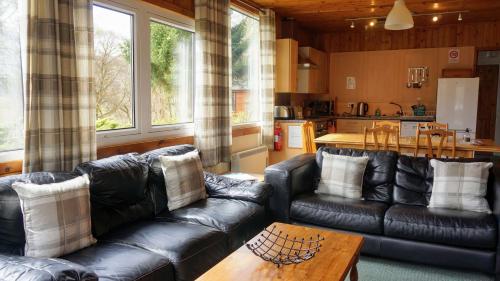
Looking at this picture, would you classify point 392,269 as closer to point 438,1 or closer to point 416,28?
point 438,1

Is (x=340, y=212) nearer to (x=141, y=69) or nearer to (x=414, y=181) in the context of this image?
(x=414, y=181)

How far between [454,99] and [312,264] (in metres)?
5.84

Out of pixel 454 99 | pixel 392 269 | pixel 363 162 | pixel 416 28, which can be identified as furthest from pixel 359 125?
pixel 392 269

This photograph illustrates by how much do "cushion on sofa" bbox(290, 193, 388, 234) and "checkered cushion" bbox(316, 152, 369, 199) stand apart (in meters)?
0.09

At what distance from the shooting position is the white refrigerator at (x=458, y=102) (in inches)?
261

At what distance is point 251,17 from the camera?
18.6 ft

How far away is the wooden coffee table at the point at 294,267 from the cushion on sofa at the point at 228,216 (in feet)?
1.89

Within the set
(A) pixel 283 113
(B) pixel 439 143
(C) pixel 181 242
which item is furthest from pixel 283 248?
(A) pixel 283 113

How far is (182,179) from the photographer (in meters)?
3.09

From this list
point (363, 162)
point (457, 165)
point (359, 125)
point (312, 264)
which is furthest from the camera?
point (359, 125)

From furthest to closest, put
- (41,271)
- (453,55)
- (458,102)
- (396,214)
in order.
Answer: (453,55)
(458,102)
(396,214)
(41,271)

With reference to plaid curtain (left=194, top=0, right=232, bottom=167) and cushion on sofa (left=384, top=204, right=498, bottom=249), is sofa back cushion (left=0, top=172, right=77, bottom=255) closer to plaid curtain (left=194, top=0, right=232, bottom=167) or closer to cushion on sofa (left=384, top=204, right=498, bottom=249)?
plaid curtain (left=194, top=0, right=232, bottom=167)

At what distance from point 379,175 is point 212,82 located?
1913 millimetres

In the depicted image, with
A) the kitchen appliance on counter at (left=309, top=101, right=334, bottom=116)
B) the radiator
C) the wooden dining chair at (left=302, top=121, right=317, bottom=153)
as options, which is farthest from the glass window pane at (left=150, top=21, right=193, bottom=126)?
the kitchen appliance on counter at (left=309, top=101, right=334, bottom=116)
